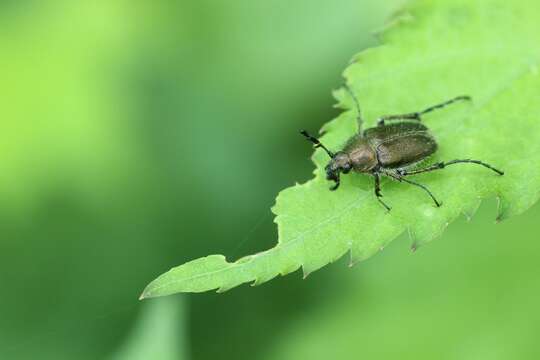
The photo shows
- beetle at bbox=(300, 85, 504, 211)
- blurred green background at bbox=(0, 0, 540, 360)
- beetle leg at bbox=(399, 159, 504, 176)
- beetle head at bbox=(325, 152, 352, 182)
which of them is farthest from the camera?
blurred green background at bbox=(0, 0, 540, 360)

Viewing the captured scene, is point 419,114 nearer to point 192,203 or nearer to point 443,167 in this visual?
point 443,167

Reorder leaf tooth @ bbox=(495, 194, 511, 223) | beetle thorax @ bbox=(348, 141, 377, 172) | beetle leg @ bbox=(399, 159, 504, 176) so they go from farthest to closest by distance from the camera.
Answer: beetle thorax @ bbox=(348, 141, 377, 172) < beetle leg @ bbox=(399, 159, 504, 176) < leaf tooth @ bbox=(495, 194, 511, 223)

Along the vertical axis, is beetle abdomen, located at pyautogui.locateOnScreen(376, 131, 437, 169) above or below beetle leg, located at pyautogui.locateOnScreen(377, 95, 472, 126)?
below

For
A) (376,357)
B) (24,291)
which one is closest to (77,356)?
(24,291)

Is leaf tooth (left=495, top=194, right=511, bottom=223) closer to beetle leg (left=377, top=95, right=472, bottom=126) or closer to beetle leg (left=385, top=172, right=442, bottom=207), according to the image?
beetle leg (left=385, top=172, right=442, bottom=207)

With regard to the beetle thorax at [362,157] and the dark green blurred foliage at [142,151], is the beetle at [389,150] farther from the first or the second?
the dark green blurred foliage at [142,151]

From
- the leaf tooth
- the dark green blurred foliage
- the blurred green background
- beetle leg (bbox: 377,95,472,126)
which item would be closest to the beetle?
beetle leg (bbox: 377,95,472,126)

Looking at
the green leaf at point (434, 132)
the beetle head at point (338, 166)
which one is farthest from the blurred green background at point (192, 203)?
the green leaf at point (434, 132)

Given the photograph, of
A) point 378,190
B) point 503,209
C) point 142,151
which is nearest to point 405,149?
point 378,190
